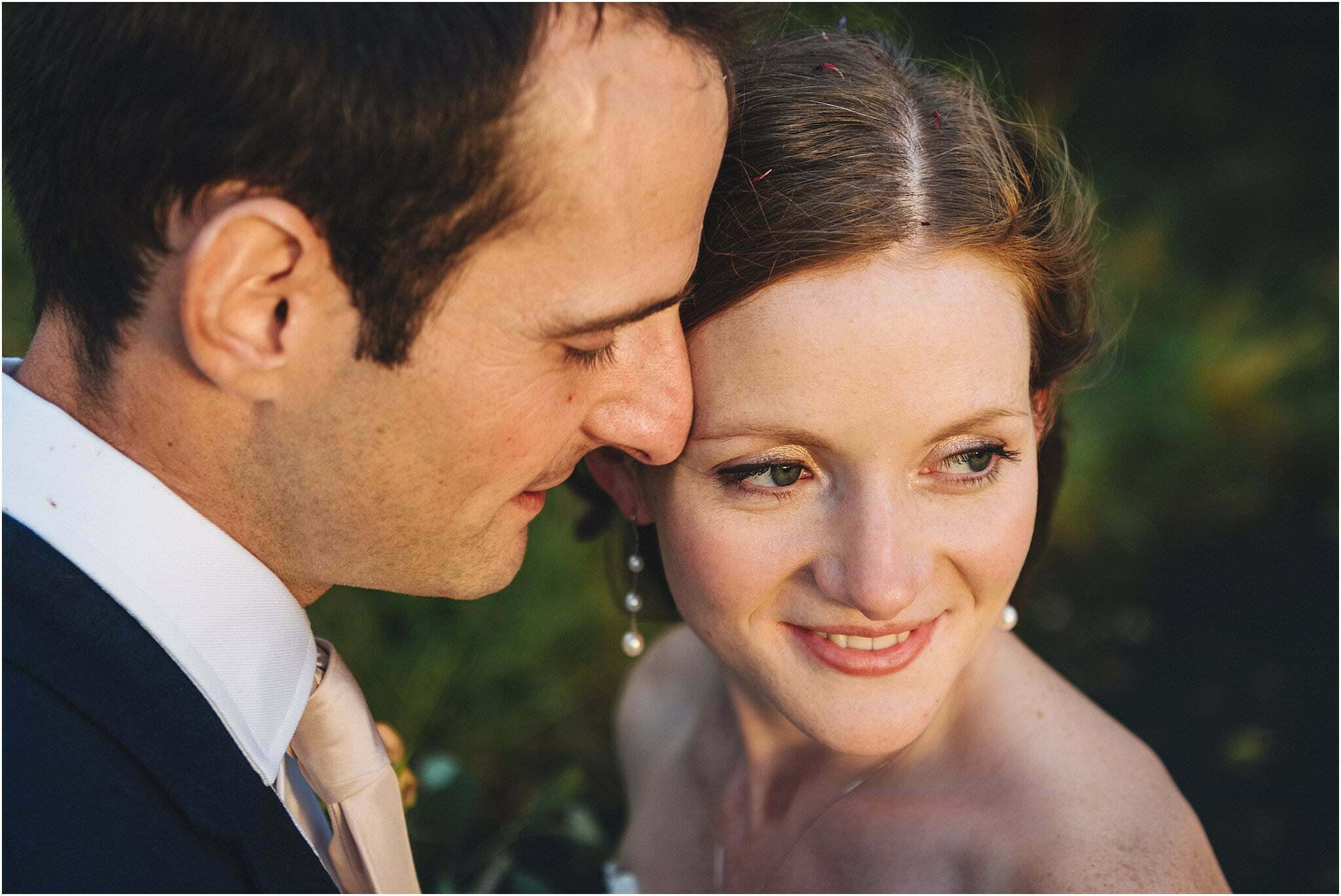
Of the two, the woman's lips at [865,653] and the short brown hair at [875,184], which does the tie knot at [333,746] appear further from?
the short brown hair at [875,184]

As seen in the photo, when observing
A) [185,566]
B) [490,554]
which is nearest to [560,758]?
[490,554]

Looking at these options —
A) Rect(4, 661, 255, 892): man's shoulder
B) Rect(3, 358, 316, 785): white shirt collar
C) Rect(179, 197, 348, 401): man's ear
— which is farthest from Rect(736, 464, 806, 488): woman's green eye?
Rect(4, 661, 255, 892): man's shoulder

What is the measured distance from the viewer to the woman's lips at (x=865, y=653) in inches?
87.2

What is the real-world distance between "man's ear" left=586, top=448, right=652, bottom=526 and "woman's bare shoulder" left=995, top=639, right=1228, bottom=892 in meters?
0.95

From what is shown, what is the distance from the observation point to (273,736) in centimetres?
197

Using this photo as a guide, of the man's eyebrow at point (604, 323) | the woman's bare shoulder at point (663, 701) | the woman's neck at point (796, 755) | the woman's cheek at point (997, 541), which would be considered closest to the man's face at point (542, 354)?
the man's eyebrow at point (604, 323)

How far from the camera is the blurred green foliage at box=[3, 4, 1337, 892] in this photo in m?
4.09

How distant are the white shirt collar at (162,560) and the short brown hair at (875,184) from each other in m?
0.98

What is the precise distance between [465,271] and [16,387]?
2.82ft

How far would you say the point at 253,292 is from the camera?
1.82 metres

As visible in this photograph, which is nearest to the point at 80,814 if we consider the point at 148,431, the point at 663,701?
the point at 148,431

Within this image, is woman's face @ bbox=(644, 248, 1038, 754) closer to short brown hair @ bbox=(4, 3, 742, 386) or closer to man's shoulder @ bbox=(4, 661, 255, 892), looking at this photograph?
Result: short brown hair @ bbox=(4, 3, 742, 386)

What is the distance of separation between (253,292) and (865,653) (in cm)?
132

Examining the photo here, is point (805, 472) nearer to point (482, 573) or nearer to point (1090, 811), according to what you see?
point (482, 573)
